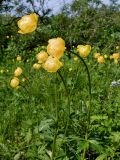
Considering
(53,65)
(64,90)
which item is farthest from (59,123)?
(64,90)

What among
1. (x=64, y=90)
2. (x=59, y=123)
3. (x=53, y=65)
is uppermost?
(x=53, y=65)

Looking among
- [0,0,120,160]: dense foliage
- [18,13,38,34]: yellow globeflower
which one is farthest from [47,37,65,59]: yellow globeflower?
[18,13,38,34]: yellow globeflower

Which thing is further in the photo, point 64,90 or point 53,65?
point 64,90

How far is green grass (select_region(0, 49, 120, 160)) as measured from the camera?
2496 mm

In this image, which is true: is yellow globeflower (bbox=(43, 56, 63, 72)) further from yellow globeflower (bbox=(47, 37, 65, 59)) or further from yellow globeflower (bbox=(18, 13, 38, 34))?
yellow globeflower (bbox=(18, 13, 38, 34))

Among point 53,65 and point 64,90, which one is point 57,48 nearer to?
point 53,65

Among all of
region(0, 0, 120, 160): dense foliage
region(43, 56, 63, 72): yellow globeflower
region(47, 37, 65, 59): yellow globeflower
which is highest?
region(47, 37, 65, 59): yellow globeflower

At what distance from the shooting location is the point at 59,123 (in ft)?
10.1

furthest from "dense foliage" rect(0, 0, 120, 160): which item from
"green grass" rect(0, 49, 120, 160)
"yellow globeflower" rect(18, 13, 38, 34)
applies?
"yellow globeflower" rect(18, 13, 38, 34)

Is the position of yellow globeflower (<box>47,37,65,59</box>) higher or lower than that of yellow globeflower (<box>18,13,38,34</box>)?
lower

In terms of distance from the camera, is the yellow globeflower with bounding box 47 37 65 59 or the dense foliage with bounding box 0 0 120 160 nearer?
the yellow globeflower with bounding box 47 37 65 59

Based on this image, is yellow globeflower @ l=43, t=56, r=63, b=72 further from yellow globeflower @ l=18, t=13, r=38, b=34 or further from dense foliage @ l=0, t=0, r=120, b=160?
yellow globeflower @ l=18, t=13, r=38, b=34

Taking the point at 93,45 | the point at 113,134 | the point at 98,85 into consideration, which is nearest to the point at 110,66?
the point at 98,85

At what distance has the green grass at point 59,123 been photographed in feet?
8.19
